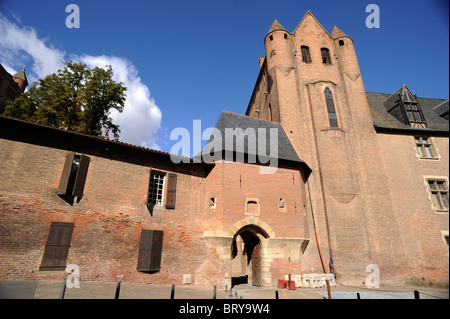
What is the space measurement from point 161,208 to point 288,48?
60.2 ft

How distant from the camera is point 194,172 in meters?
15.3

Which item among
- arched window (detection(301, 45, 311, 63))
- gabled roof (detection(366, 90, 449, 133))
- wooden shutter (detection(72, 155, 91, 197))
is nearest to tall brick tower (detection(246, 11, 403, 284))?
arched window (detection(301, 45, 311, 63))

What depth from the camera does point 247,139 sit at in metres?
17.2

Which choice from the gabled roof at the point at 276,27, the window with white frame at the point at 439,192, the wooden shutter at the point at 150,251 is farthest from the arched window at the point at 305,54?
the wooden shutter at the point at 150,251

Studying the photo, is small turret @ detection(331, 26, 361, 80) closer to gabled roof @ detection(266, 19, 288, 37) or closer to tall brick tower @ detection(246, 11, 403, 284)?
tall brick tower @ detection(246, 11, 403, 284)

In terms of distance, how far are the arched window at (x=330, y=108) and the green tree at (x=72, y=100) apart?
59.0 ft

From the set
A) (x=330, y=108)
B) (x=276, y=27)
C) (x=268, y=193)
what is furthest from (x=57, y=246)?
(x=276, y=27)

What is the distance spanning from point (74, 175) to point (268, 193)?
10.8 meters

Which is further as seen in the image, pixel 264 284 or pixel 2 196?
pixel 264 284

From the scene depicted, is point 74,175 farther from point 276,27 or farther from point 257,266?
point 276,27

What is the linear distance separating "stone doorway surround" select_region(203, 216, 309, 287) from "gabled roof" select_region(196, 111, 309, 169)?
177 inches

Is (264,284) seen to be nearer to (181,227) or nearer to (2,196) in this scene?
(181,227)

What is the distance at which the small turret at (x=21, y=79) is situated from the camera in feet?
142
